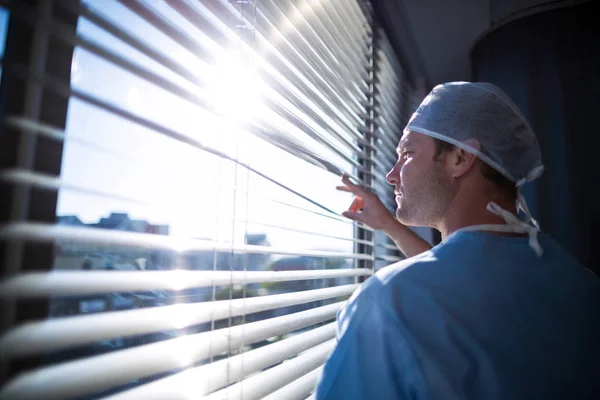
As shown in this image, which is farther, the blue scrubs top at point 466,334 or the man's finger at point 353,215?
the man's finger at point 353,215

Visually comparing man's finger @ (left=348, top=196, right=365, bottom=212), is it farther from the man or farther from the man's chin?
the man

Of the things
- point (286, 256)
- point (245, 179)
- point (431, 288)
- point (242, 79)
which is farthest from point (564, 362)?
point (242, 79)

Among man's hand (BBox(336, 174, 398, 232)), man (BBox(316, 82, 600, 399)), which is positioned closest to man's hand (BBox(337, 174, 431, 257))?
man's hand (BBox(336, 174, 398, 232))

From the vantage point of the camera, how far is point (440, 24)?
192cm

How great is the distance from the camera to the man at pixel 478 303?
628 mm

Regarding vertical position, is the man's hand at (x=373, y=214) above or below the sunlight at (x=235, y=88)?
below

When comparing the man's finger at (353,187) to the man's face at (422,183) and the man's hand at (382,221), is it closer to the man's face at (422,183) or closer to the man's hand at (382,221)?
the man's hand at (382,221)

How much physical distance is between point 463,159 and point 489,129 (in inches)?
3.4

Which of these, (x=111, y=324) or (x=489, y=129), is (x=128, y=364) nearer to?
(x=111, y=324)

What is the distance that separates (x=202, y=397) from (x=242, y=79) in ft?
1.87

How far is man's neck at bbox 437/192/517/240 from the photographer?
87 centimetres

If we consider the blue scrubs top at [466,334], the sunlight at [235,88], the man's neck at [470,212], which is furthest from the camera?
the man's neck at [470,212]

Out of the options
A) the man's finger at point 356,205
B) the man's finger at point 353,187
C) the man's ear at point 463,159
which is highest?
the man's ear at point 463,159

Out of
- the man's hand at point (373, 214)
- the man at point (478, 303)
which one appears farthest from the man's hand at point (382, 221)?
the man at point (478, 303)
